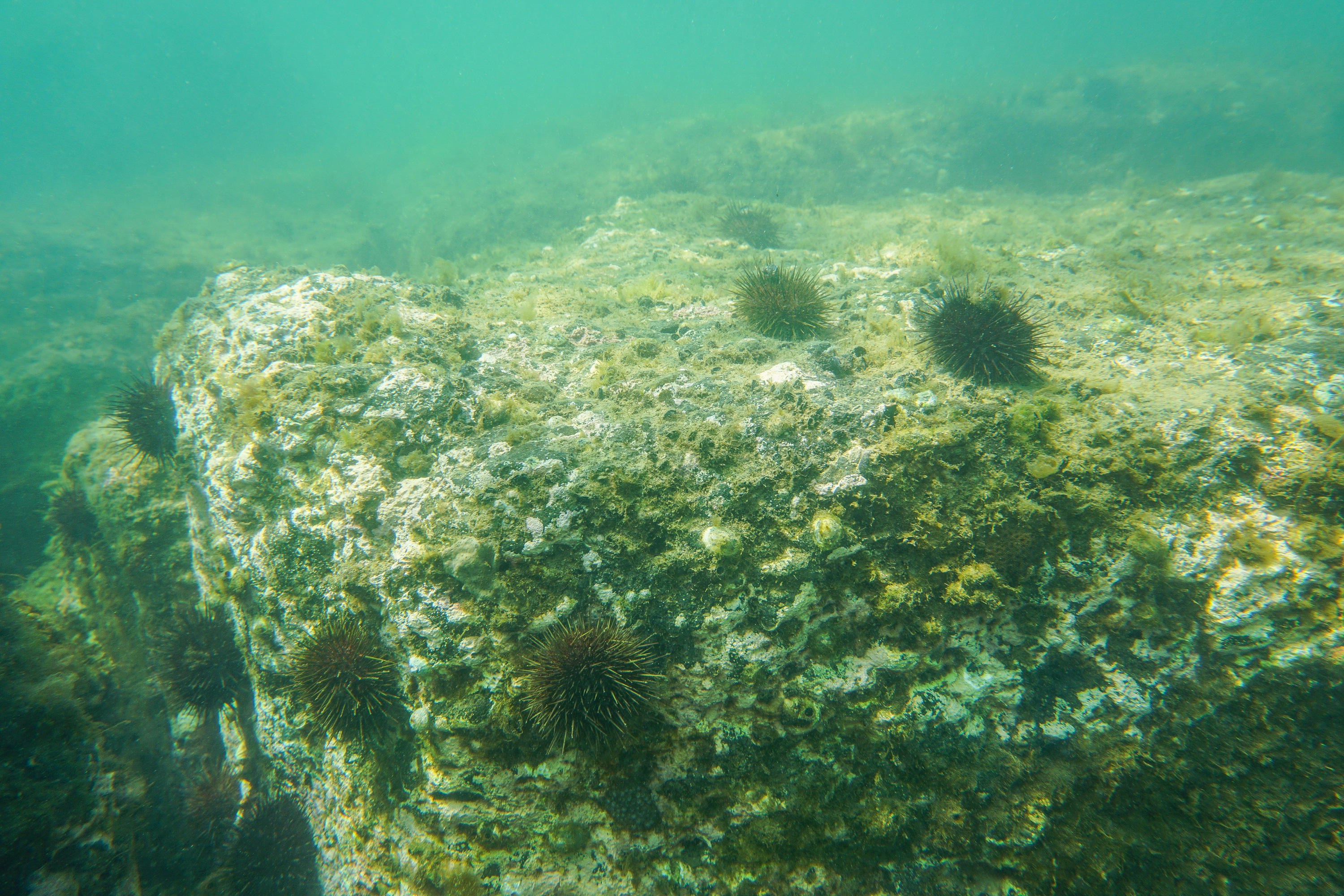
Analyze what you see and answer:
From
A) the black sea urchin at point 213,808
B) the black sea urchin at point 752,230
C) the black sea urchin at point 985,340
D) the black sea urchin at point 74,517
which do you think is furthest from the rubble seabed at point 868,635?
the black sea urchin at point 752,230

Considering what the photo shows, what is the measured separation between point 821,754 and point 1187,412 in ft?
11.1

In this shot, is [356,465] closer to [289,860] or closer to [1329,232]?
[289,860]

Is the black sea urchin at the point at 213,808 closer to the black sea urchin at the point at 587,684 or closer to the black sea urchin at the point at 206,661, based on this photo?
the black sea urchin at the point at 206,661

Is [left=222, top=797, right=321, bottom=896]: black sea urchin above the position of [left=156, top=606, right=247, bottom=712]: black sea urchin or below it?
below

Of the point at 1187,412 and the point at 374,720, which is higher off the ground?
the point at 1187,412

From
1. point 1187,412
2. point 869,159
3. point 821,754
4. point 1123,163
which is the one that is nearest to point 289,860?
point 821,754

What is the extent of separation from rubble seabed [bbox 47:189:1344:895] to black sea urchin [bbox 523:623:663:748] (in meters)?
0.29

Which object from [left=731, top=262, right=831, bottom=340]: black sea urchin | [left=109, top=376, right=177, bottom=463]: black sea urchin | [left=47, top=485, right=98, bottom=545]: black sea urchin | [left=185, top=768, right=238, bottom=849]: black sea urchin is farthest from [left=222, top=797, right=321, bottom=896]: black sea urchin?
[left=731, top=262, right=831, bottom=340]: black sea urchin

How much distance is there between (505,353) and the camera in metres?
5.34

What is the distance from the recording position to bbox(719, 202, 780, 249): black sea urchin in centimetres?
1081

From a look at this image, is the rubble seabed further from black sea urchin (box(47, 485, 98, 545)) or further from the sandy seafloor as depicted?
black sea urchin (box(47, 485, 98, 545))

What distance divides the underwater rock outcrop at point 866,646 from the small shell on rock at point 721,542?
0.10ft

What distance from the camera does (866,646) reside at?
3.17 meters

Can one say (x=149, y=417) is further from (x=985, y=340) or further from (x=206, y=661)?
(x=985, y=340)
